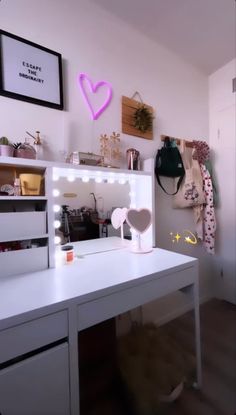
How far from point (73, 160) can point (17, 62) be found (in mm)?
566

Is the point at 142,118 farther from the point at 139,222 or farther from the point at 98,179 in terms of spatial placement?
the point at 139,222

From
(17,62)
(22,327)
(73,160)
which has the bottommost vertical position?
(22,327)

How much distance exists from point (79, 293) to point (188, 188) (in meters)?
1.32

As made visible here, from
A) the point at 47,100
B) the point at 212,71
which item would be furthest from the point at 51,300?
the point at 212,71

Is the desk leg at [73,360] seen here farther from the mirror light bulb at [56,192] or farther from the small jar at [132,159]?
the small jar at [132,159]

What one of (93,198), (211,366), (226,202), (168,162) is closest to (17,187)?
(93,198)

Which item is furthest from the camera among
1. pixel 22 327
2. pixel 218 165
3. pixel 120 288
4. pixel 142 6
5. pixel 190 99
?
pixel 218 165

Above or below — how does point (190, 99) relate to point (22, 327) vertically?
above

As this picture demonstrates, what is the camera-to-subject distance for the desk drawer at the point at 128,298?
0.74 metres

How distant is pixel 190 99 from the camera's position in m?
1.87

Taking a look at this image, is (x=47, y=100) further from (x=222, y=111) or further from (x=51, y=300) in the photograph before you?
(x=222, y=111)

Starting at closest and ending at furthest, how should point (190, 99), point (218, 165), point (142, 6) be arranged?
1. point (142, 6)
2. point (190, 99)
3. point (218, 165)

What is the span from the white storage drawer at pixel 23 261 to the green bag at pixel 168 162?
1041mm

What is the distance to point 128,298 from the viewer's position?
2.80 feet
